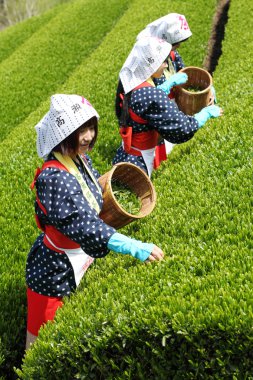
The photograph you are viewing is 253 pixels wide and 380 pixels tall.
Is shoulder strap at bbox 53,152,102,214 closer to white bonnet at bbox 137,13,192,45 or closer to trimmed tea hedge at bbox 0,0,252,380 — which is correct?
trimmed tea hedge at bbox 0,0,252,380

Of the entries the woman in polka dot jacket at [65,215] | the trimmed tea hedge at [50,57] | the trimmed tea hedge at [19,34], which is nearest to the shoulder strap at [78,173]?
the woman in polka dot jacket at [65,215]

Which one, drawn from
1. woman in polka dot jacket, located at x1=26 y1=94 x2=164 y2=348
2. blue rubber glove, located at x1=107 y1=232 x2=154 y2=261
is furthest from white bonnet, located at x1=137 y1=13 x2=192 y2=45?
blue rubber glove, located at x1=107 y1=232 x2=154 y2=261

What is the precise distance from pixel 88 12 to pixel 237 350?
2169cm

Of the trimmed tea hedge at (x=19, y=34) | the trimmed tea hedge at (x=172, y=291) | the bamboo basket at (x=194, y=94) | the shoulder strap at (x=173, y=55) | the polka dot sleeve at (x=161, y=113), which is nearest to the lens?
the trimmed tea hedge at (x=172, y=291)

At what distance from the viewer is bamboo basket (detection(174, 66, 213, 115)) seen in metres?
6.82

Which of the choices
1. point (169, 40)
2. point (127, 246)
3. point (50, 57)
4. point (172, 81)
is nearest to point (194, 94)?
point (172, 81)

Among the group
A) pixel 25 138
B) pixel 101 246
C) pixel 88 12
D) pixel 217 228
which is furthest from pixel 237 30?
pixel 101 246

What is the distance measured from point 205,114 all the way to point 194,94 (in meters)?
0.67

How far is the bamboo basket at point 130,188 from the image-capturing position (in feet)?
14.5

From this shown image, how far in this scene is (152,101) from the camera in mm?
5488

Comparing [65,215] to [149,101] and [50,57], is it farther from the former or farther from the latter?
[50,57]

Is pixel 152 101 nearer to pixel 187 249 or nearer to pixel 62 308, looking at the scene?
pixel 187 249

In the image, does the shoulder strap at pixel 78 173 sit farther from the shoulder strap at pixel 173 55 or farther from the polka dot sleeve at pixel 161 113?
the shoulder strap at pixel 173 55

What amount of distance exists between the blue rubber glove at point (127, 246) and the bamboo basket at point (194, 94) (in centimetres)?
357
